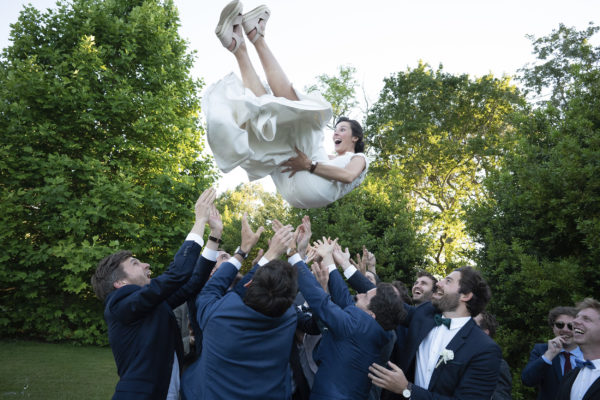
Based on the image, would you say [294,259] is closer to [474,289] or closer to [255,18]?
[474,289]

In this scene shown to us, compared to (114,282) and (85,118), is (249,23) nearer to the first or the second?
(114,282)

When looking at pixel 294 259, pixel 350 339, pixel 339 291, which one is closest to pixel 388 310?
pixel 350 339

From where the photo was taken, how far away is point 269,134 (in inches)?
126

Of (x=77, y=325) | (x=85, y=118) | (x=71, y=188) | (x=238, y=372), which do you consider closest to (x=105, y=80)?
(x=85, y=118)

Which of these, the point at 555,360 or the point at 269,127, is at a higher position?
the point at 269,127

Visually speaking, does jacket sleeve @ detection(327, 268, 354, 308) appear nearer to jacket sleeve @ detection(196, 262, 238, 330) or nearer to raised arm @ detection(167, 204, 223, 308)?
jacket sleeve @ detection(196, 262, 238, 330)

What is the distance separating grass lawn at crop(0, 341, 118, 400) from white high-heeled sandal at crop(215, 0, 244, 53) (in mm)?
7396

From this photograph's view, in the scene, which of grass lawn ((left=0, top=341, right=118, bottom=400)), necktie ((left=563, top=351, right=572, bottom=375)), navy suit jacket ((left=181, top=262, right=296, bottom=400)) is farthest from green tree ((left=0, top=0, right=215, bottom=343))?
necktie ((left=563, top=351, right=572, bottom=375))

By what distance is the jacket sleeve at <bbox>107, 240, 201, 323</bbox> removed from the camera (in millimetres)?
2821

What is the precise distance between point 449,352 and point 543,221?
5.40m

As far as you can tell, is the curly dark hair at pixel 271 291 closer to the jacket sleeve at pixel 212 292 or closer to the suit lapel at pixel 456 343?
the jacket sleeve at pixel 212 292

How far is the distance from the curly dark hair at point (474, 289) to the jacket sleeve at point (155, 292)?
2009mm

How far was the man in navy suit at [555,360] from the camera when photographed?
3964mm

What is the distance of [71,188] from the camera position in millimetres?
12070
